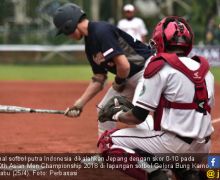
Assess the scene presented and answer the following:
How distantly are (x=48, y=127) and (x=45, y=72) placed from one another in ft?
47.3

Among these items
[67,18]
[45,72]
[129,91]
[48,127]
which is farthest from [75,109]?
[45,72]

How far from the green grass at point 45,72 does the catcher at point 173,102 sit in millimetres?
15458

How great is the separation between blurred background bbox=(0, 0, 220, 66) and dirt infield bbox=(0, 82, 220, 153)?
12.6m

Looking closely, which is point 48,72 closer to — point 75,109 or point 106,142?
point 75,109

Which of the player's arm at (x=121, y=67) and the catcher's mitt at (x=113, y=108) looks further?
the player's arm at (x=121, y=67)

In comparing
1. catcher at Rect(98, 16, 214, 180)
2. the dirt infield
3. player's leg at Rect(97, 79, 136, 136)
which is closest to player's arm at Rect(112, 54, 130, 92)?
player's leg at Rect(97, 79, 136, 136)

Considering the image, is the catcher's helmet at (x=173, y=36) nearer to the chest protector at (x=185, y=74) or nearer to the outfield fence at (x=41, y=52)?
the chest protector at (x=185, y=74)

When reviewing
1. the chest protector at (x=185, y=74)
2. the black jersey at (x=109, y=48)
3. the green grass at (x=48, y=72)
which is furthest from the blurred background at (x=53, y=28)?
the chest protector at (x=185, y=74)

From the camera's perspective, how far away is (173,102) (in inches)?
190

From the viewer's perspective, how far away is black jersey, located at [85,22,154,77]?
20.4 feet

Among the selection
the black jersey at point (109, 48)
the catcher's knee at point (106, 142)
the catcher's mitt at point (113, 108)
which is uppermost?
the black jersey at point (109, 48)

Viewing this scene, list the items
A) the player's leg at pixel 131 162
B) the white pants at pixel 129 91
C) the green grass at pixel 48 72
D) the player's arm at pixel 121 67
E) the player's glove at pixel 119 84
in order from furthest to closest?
the green grass at pixel 48 72 < the white pants at pixel 129 91 < the player's glove at pixel 119 84 < the player's arm at pixel 121 67 < the player's leg at pixel 131 162

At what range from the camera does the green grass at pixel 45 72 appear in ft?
69.3

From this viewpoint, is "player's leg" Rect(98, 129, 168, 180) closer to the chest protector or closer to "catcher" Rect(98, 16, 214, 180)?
"catcher" Rect(98, 16, 214, 180)
